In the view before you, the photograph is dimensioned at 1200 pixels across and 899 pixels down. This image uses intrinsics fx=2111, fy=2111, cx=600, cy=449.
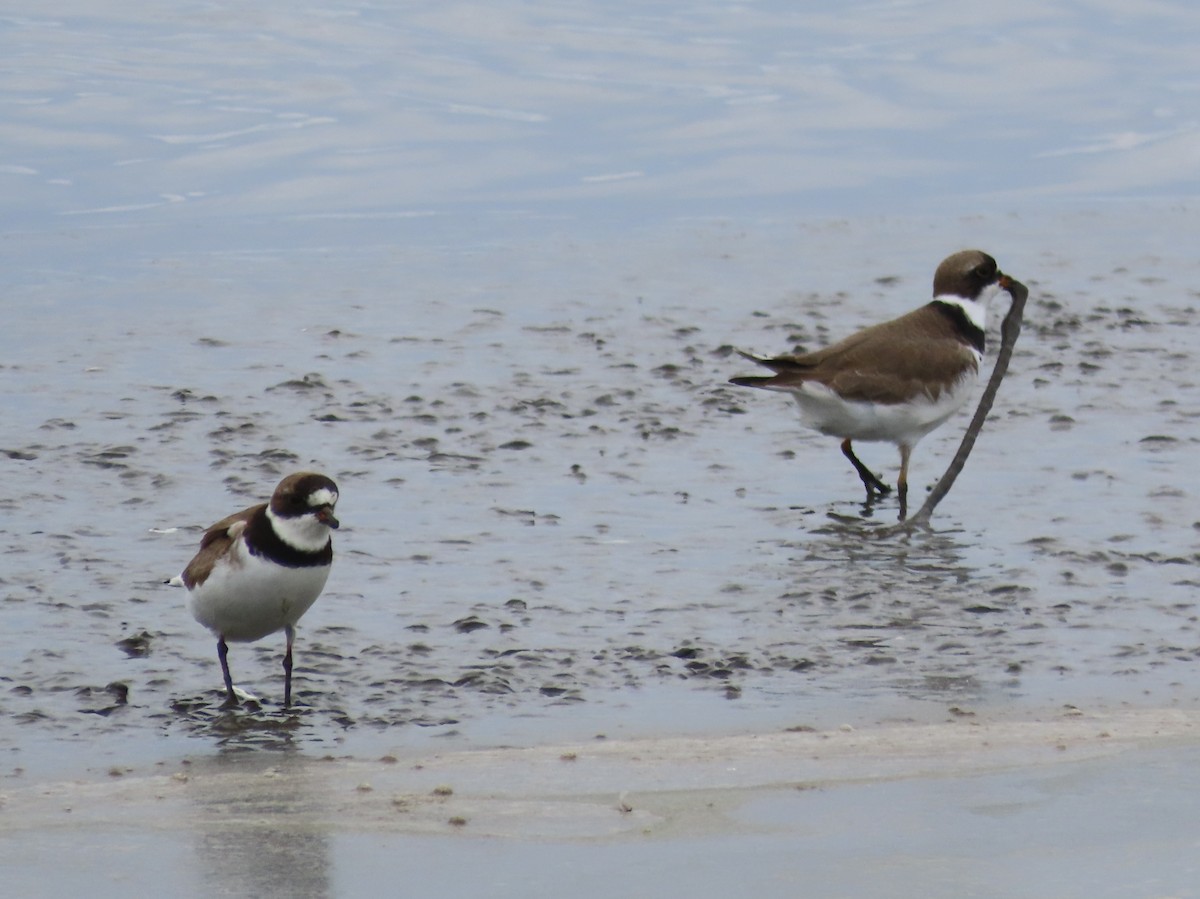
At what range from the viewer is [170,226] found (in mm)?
16875

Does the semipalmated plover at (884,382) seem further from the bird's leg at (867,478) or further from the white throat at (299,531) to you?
the white throat at (299,531)

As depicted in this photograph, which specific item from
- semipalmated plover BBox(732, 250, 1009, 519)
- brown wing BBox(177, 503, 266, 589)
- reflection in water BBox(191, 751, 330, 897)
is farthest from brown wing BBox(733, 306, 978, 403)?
reflection in water BBox(191, 751, 330, 897)

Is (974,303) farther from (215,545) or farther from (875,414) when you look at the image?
(215,545)

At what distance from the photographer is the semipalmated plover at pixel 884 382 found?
34.9 ft

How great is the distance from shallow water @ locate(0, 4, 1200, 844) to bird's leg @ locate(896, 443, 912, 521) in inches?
9.5

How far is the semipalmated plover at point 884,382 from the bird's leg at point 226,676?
12.4 ft

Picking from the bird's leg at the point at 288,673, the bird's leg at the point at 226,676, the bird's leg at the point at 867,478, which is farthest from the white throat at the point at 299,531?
the bird's leg at the point at 867,478

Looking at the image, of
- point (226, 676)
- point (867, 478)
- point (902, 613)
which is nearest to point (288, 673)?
point (226, 676)

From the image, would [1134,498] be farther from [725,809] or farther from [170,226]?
[170,226]

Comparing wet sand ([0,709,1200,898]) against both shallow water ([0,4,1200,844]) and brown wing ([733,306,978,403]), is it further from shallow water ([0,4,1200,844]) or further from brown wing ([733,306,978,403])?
brown wing ([733,306,978,403])

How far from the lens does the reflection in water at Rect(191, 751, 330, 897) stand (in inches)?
222

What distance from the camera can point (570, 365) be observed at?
502 inches

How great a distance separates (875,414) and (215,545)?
4.06 metres

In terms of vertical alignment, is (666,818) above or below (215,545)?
below
